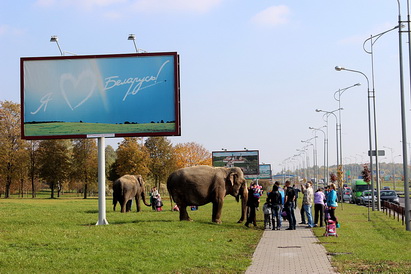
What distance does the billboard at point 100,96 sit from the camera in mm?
22969

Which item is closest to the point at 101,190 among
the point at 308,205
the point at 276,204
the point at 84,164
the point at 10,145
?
the point at 276,204

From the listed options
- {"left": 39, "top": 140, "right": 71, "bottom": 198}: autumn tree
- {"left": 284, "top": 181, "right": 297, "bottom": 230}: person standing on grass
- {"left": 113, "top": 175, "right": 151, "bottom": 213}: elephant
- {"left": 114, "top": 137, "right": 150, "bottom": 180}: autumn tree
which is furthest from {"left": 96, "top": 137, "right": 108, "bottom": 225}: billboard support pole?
{"left": 39, "top": 140, "right": 71, "bottom": 198}: autumn tree

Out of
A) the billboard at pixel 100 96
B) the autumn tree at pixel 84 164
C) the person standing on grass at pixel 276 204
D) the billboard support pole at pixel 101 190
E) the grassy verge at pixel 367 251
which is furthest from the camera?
the autumn tree at pixel 84 164

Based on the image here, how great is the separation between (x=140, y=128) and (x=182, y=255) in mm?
10099

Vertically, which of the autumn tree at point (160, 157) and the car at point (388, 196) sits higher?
the autumn tree at point (160, 157)

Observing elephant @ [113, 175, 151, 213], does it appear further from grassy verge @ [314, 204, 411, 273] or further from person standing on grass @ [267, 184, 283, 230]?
grassy verge @ [314, 204, 411, 273]

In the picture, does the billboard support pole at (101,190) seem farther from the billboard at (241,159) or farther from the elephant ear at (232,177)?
the billboard at (241,159)

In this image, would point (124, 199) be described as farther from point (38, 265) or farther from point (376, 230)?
point (38, 265)

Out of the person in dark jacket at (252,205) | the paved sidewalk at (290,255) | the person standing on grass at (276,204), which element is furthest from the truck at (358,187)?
the paved sidewalk at (290,255)

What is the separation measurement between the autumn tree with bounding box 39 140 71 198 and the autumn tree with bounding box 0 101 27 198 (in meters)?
6.21

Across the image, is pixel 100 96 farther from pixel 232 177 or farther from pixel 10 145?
pixel 10 145

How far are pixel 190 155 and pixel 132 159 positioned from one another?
1527 centimetres

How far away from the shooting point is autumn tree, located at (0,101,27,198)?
65.7 m

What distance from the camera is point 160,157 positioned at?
8244 centimetres
